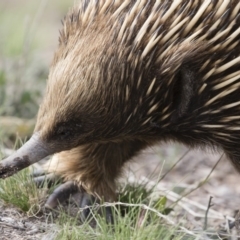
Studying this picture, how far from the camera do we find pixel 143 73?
3809 mm

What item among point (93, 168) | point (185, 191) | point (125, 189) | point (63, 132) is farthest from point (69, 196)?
point (185, 191)

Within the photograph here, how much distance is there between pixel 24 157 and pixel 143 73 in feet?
2.30

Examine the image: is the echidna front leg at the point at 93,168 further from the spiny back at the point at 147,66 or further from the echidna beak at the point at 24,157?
the echidna beak at the point at 24,157

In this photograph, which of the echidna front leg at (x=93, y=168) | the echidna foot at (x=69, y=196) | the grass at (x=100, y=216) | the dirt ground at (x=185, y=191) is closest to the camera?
the grass at (x=100, y=216)

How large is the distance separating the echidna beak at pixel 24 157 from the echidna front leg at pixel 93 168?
73 centimetres

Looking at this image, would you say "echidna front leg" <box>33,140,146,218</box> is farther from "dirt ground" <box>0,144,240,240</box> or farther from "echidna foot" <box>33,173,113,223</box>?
"dirt ground" <box>0,144,240,240</box>

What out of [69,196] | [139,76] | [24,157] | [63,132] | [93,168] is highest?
[139,76]

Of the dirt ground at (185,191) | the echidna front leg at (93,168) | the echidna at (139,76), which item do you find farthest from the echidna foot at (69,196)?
the echidna at (139,76)

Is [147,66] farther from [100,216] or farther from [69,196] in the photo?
[69,196]

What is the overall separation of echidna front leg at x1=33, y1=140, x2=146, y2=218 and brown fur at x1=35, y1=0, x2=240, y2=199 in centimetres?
52

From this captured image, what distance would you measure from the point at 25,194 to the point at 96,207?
411mm

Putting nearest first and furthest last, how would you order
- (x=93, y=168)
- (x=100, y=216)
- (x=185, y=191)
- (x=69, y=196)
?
1. (x=100, y=216)
2. (x=69, y=196)
3. (x=93, y=168)
4. (x=185, y=191)

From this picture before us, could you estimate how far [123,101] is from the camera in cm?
384

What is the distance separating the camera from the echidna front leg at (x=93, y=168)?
454 cm
